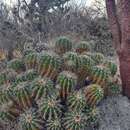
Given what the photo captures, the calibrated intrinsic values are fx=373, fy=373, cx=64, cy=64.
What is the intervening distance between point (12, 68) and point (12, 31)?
10046 mm

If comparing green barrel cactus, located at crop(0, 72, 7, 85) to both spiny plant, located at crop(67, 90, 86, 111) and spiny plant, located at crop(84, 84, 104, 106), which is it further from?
spiny plant, located at crop(84, 84, 104, 106)

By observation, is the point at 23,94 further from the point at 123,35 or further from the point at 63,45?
the point at 123,35

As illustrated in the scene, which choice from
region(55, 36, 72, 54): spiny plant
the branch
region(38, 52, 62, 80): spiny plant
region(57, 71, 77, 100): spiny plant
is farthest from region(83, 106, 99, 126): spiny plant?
region(55, 36, 72, 54): spiny plant

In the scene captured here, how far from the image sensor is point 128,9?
18.2 ft

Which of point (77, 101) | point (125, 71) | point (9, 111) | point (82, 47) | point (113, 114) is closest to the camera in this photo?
point (77, 101)

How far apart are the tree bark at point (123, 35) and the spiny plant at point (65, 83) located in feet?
3.31

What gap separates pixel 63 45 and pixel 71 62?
2.52 feet

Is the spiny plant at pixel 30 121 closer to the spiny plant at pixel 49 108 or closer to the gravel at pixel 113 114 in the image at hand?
the spiny plant at pixel 49 108

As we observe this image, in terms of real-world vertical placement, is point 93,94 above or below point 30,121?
above

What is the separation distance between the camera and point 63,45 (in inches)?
238

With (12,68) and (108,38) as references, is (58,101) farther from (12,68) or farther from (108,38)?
(108,38)

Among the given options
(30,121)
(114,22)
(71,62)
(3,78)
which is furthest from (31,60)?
(114,22)

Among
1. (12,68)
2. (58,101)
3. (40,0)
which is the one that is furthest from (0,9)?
(58,101)

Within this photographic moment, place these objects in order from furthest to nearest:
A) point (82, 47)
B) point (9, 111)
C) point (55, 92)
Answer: point (82, 47), point (9, 111), point (55, 92)
